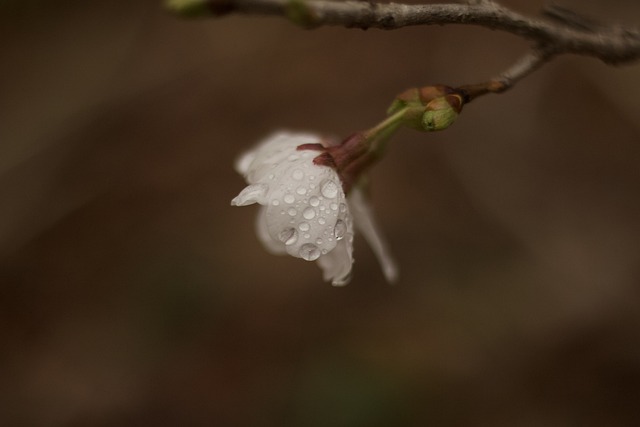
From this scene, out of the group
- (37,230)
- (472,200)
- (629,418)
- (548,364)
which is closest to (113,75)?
(37,230)

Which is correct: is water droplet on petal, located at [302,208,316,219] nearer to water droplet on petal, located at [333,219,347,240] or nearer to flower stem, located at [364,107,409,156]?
water droplet on petal, located at [333,219,347,240]

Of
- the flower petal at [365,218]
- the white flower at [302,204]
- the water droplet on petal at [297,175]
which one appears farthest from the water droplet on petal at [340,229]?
the flower petal at [365,218]

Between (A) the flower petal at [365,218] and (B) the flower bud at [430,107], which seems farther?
(A) the flower petal at [365,218]

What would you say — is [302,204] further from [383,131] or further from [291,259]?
[291,259]

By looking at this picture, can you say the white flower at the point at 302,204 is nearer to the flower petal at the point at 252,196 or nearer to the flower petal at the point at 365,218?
the flower petal at the point at 252,196

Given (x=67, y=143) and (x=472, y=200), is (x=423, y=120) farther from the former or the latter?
(x=67, y=143)
